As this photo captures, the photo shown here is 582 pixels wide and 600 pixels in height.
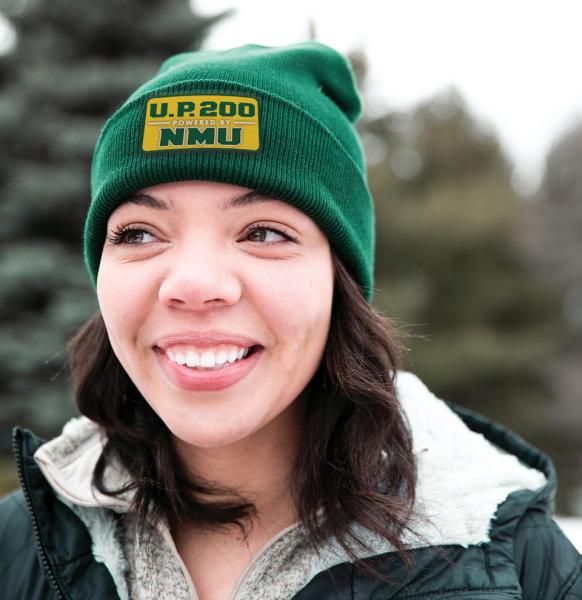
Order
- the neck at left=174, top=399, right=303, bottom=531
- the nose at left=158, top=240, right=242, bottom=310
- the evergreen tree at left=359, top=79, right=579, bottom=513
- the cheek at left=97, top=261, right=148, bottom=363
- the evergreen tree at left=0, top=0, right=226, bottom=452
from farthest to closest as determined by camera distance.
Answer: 1. the evergreen tree at left=359, top=79, right=579, bottom=513
2. the evergreen tree at left=0, top=0, right=226, bottom=452
3. the neck at left=174, top=399, right=303, bottom=531
4. the cheek at left=97, top=261, right=148, bottom=363
5. the nose at left=158, top=240, right=242, bottom=310

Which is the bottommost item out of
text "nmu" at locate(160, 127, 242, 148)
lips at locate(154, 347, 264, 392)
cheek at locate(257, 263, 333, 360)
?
lips at locate(154, 347, 264, 392)

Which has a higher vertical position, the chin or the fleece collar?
the chin

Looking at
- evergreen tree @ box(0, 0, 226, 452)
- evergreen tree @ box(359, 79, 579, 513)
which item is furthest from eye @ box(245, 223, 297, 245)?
evergreen tree @ box(359, 79, 579, 513)

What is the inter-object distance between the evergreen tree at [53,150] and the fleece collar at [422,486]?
17.5 ft

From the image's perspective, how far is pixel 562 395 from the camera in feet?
Result: 52.2

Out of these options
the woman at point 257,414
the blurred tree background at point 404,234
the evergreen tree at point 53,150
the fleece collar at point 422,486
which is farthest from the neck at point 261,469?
the evergreen tree at point 53,150

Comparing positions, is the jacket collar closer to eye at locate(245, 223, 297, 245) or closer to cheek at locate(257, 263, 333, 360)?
cheek at locate(257, 263, 333, 360)

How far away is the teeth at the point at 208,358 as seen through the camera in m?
1.59

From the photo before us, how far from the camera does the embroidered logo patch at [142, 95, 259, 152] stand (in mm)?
1631

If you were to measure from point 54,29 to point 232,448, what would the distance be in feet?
23.5

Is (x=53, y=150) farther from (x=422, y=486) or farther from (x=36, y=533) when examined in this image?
(x=422, y=486)

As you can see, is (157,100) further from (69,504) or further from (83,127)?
(83,127)

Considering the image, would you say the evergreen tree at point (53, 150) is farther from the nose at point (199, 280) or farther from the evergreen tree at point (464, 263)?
the evergreen tree at point (464, 263)

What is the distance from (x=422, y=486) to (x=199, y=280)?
0.78 meters
